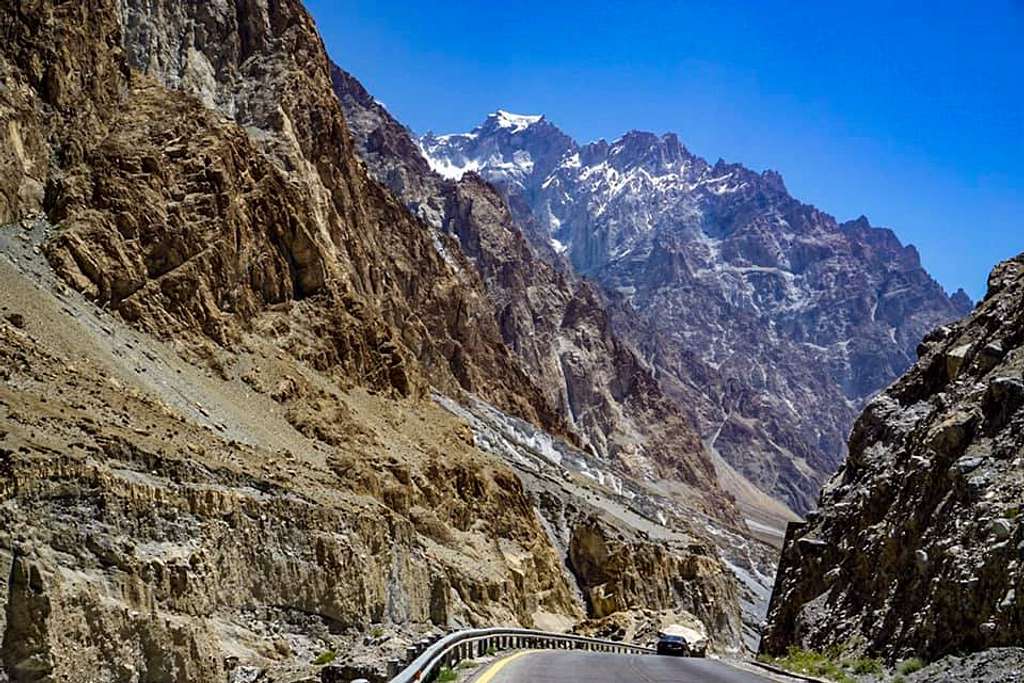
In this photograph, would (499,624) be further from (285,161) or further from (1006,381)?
(285,161)

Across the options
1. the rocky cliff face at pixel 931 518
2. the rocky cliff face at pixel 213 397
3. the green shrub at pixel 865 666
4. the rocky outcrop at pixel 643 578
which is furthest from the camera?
the rocky outcrop at pixel 643 578

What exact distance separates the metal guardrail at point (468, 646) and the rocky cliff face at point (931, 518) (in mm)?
7080

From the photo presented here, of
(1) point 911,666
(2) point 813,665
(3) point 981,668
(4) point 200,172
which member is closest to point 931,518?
(2) point 813,665

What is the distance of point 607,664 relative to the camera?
75.3ft

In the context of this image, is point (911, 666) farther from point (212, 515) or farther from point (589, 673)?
point (212, 515)

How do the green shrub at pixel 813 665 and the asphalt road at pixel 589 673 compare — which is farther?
the green shrub at pixel 813 665

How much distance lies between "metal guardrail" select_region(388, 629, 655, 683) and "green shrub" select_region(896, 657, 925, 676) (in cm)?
788

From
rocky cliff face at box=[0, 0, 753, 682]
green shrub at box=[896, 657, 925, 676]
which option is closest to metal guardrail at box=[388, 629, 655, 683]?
rocky cliff face at box=[0, 0, 753, 682]

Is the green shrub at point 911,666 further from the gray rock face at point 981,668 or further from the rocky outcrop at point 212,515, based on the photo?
the rocky outcrop at point 212,515

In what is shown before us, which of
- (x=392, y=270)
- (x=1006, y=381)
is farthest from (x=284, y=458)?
(x=392, y=270)

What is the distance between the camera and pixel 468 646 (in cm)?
2177

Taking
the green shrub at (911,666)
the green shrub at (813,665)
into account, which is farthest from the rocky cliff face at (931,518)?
the green shrub at (813,665)

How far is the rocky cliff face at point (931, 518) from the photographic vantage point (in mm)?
17844

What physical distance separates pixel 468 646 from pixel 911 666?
8591 mm
